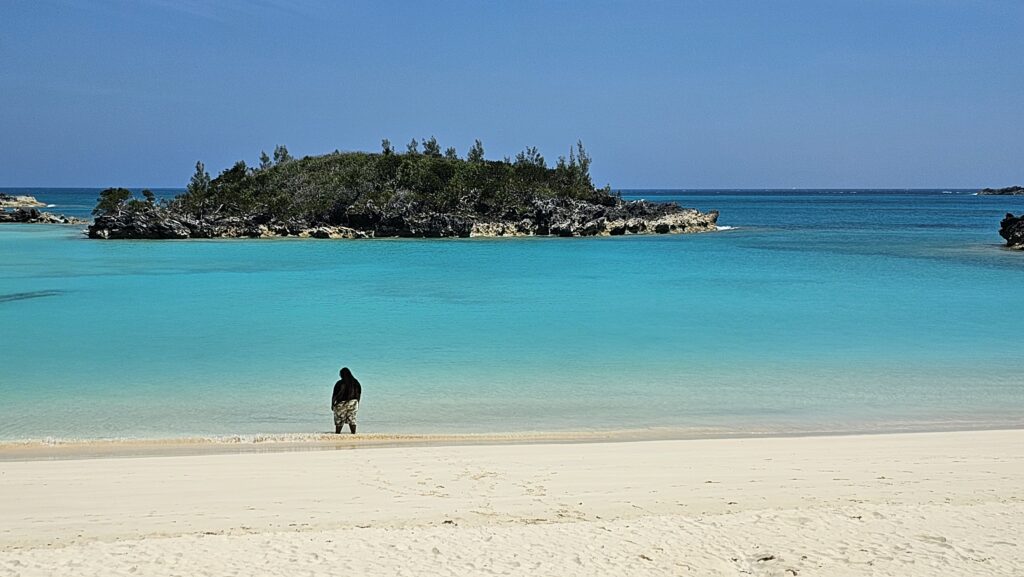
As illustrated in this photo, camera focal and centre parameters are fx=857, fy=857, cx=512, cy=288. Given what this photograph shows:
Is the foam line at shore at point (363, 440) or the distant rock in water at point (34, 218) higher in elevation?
the distant rock in water at point (34, 218)

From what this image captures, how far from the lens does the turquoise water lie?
10609mm

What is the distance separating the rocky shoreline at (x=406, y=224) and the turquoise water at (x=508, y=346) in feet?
53.4

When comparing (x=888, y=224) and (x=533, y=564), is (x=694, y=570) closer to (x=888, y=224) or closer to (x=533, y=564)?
(x=533, y=564)

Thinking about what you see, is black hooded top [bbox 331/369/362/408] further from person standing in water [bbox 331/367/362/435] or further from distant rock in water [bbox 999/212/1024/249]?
distant rock in water [bbox 999/212/1024/249]

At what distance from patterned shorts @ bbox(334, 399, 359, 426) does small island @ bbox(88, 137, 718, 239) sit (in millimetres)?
43018

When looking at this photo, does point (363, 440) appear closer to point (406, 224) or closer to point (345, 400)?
point (345, 400)

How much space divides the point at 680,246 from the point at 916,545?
128 feet

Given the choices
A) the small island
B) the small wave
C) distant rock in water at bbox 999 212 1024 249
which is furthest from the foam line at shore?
the small island

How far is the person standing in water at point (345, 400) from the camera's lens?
936cm

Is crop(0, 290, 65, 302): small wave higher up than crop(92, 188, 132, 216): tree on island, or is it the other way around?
crop(92, 188, 132, 216): tree on island

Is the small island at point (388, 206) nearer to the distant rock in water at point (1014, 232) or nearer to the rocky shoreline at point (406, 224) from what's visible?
the rocky shoreline at point (406, 224)

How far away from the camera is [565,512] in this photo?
6.35m

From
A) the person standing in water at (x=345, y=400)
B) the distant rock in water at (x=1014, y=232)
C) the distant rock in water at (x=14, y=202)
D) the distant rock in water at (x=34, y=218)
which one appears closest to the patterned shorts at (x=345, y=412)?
the person standing in water at (x=345, y=400)

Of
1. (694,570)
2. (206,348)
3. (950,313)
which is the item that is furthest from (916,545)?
(950,313)
